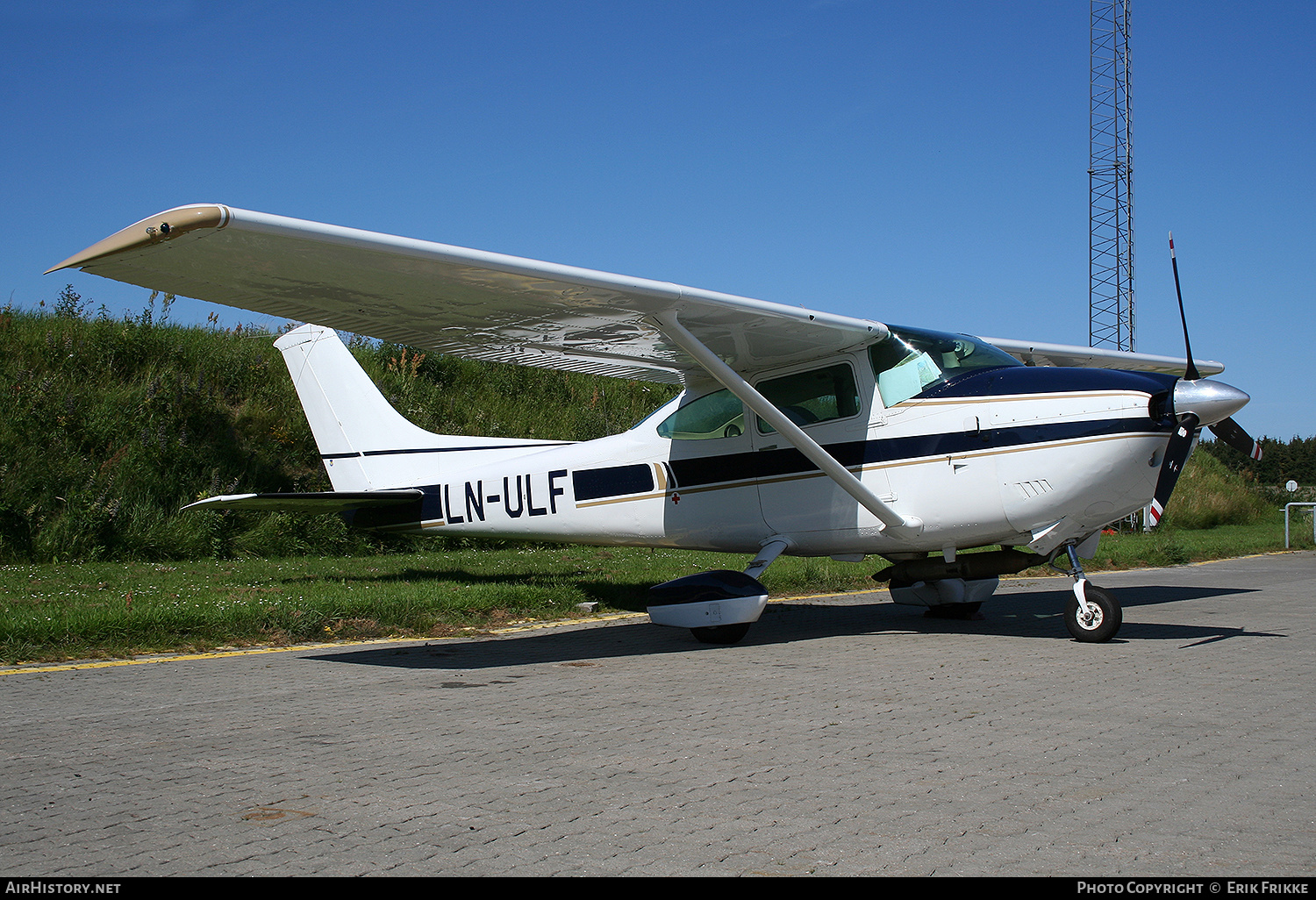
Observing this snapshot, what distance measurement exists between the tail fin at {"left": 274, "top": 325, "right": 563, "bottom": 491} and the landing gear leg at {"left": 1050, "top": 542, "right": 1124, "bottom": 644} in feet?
19.1

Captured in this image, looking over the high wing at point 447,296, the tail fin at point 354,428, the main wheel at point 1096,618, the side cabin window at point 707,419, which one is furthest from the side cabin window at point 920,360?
the tail fin at point 354,428

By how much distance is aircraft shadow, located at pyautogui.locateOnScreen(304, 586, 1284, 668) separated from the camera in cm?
688

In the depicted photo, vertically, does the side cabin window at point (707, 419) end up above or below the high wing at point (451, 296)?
below

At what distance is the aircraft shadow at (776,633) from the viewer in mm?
6879

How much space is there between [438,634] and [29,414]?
10.4m

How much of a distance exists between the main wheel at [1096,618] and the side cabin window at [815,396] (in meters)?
2.30

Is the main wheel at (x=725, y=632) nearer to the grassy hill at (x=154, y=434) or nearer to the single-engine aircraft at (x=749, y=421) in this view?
the single-engine aircraft at (x=749, y=421)

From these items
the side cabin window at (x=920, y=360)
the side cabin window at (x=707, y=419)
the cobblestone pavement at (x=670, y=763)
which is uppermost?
the side cabin window at (x=920, y=360)

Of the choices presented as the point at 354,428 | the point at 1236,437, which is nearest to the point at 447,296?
the point at 354,428

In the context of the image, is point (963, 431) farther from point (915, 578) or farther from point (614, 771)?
point (614, 771)

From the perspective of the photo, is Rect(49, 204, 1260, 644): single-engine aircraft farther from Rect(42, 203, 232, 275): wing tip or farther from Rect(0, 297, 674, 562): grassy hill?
Rect(0, 297, 674, 562): grassy hill

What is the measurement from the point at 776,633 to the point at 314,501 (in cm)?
483

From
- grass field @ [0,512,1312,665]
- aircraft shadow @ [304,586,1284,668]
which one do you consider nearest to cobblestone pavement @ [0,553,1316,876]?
aircraft shadow @ [304,586,1284,668]

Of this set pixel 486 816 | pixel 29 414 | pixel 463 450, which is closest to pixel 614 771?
pixel 486 816
